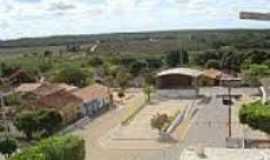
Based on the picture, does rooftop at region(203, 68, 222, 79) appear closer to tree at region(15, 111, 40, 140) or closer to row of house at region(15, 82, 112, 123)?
row of house at region(15, 82, 112, 123)

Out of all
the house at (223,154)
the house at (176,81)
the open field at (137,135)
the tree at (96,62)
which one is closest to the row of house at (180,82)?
the house at (176,81)

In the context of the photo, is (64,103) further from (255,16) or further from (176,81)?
Result: (255,16)

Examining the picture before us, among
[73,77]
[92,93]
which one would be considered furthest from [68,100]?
[73,77]

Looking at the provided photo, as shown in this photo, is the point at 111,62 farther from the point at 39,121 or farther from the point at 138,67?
the point at 39,121

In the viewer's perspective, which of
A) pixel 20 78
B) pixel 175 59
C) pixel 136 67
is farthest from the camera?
pixel 175 59

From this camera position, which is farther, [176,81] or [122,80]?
[122,80]

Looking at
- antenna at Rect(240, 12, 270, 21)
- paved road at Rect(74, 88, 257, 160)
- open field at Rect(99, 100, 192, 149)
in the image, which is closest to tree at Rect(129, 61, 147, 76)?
paved road at Rect(74, 88, 257, 160)
